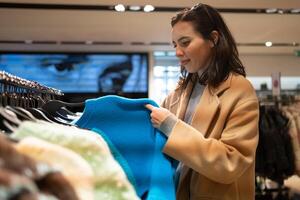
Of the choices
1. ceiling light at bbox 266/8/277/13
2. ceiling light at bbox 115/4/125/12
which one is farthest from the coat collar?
ceiling light at bbox 266/8/277/13

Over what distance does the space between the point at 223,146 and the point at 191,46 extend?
0.37 meters

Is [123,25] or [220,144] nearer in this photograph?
[220,144]

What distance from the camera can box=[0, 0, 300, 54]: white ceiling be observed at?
367 centimetres

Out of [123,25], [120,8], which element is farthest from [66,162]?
[123,25]

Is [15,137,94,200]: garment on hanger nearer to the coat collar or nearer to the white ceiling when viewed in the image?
the coat collar

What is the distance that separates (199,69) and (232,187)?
1.43ft

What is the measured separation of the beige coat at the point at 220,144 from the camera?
3.33ft

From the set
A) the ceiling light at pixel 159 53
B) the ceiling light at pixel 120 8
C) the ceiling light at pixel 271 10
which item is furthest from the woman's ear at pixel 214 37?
the ceiling light at pixel 159 53

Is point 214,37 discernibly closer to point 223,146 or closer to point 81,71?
point 223,146

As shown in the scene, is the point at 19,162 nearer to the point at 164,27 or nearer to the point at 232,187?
the point at 232,187

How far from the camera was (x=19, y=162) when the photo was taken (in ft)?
1.29

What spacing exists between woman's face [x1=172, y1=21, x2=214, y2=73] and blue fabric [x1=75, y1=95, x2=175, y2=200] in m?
0.28

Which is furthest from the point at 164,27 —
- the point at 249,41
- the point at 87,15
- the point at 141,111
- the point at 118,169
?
the point at 118,169

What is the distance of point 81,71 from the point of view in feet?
19.2
